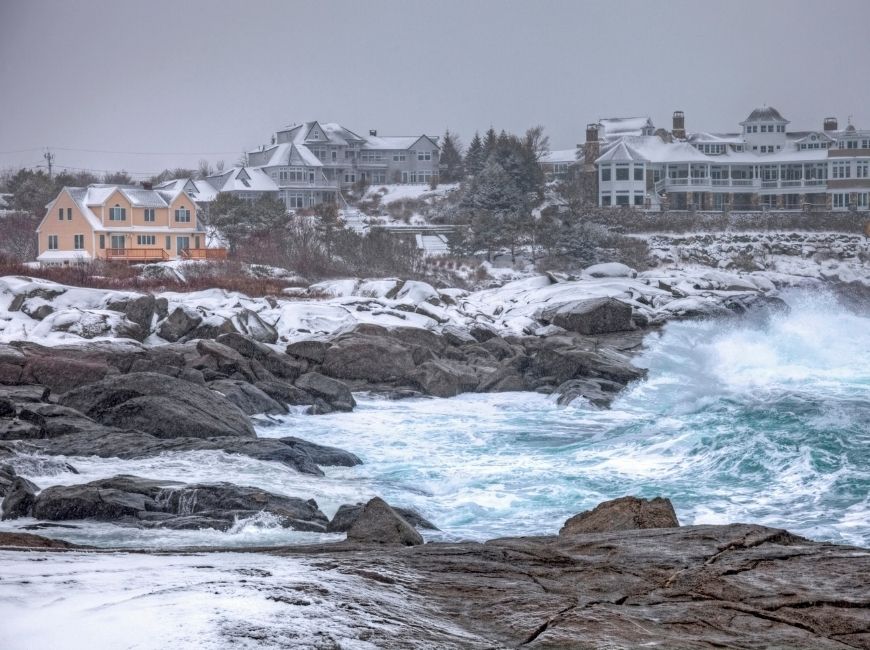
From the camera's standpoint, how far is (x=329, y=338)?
28.8 m

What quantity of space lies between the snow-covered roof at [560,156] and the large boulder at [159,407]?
7203 cm

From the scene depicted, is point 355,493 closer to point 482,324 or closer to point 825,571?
point 825,571

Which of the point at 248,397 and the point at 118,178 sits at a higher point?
the point at 118,178

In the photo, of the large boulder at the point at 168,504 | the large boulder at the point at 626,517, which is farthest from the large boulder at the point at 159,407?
the large boulder at the point at 626,517

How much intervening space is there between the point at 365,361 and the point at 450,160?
70.8m

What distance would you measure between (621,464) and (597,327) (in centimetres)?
1803

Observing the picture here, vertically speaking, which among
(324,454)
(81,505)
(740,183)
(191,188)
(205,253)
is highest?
(740,183)

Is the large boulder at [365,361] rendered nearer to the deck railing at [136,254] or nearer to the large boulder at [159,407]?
the large boulder at [159,407]

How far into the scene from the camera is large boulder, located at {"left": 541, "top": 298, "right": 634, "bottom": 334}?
35.2 m

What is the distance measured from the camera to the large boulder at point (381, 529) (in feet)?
31.2

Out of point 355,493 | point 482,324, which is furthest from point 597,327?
point 355,493

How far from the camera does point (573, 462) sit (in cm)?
1781

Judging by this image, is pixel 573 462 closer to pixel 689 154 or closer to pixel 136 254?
pixel 136 254

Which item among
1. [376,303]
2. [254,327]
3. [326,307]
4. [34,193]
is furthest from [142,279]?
[34,193]
